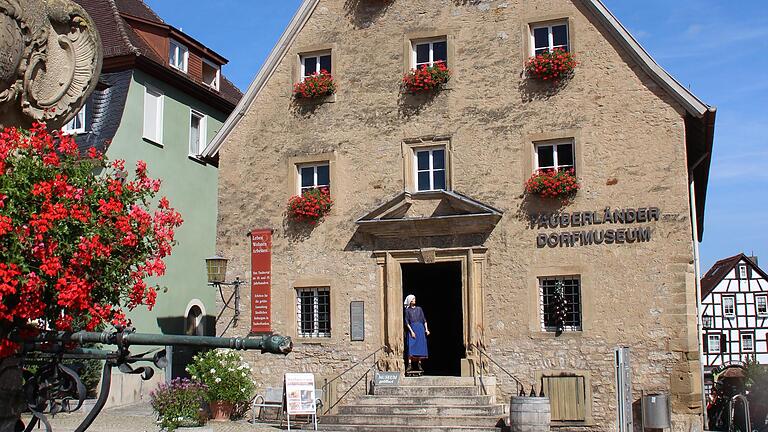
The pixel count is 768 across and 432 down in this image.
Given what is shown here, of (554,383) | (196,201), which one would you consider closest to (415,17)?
(554,383)

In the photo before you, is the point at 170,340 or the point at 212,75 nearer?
the point at 170,340

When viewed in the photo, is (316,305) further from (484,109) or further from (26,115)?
(26,115)

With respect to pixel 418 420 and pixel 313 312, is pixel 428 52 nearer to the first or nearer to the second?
pixel 313 312

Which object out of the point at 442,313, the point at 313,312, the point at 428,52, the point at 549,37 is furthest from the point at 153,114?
the point at 549,37

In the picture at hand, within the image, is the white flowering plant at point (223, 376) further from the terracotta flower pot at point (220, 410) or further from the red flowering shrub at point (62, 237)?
the red flowering shrub at point (62, 237)

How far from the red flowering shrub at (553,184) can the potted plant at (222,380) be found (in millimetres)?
6506

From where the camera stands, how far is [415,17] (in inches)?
732

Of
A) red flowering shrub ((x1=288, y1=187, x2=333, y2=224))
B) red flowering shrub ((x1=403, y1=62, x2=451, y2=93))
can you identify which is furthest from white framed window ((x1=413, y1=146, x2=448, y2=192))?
red flowering shrub ((x1=288, y1=187, x2=333, y2=224))

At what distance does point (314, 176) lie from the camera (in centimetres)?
1925

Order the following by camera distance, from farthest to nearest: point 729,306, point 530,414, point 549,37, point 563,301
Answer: point 729,306
point 549,37
point 563,301
point 530,414

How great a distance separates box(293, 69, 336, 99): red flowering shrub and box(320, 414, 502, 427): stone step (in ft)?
21.4

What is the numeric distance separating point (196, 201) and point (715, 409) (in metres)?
14.0

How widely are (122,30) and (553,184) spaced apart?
39.1 ft

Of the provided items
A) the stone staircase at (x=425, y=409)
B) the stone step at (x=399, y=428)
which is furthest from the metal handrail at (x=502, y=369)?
the stone step at (x=399, y=428)
